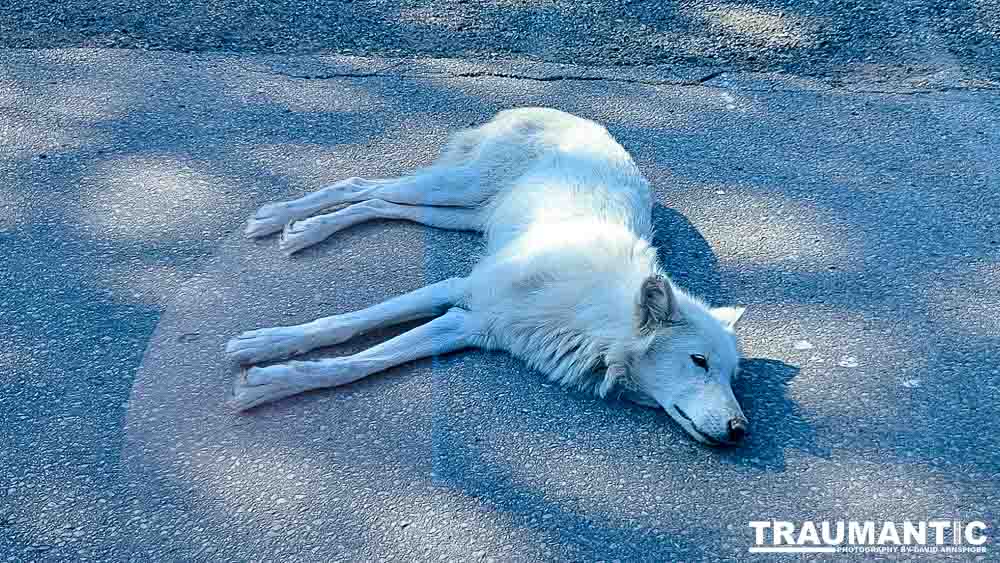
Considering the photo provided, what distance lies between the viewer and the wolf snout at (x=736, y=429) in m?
3.25

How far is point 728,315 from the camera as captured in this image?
3.76m

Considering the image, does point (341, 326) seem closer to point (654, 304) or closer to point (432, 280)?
point (432, 280)

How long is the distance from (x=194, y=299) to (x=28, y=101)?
2.18 meters

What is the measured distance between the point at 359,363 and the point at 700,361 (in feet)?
4.02

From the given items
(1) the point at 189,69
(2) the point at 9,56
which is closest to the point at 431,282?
(1) the point at 189,69

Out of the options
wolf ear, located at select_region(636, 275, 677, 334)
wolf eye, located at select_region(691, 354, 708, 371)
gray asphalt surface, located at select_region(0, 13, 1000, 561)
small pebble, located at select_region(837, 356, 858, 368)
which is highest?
wolf ear, located at select_region(636, 275, 677, 334)

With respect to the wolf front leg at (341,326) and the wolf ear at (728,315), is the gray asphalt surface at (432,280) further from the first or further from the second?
the wolf ear at (728,315)

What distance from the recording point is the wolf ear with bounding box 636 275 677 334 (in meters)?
3.42

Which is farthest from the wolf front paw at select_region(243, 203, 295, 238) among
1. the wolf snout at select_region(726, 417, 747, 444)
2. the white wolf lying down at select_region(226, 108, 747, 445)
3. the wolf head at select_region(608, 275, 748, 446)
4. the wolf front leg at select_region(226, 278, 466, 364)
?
the wolf snout at select_region(726, 417, 747, 444)

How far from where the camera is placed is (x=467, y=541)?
9.78 ft

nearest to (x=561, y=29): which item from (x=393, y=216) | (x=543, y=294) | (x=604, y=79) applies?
(x=604, y=79)

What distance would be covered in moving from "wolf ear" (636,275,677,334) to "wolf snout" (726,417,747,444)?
43 cm

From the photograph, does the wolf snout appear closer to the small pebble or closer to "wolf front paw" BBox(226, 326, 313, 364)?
the small pebble

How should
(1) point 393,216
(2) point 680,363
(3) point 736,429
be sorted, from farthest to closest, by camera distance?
(1) point 393,216
(2) point 680,363
(3) point 736,429
